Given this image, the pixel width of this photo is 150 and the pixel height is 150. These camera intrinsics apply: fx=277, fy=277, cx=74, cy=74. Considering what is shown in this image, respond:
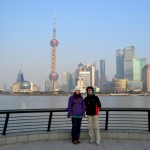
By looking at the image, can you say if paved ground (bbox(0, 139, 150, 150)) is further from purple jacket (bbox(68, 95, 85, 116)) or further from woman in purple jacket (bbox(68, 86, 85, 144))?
purple jacket (bbox(68, 95, 85, 116))

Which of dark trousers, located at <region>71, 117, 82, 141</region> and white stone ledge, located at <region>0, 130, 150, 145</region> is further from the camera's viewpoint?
white stone ledge, located at <region>0, 130, 150, 145</region>

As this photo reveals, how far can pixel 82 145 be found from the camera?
7.34m

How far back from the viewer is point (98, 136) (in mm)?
7477

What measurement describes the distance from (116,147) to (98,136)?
0.61 m

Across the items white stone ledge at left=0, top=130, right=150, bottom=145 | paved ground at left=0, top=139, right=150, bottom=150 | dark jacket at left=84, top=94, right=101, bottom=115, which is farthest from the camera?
white stone ledge at left=0, top=130, right=150, bottom=145

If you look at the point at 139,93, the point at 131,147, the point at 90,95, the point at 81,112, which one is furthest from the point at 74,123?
the point at 139,93

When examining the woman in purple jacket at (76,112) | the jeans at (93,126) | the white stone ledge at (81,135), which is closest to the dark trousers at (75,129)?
the woman in purple jacket at (76,112)

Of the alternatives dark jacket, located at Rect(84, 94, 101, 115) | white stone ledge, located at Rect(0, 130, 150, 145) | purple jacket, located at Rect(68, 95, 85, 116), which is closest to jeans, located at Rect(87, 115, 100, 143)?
dark jacket, located at Rect(84, 94, 101, 115)

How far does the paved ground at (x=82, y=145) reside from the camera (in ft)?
23.0

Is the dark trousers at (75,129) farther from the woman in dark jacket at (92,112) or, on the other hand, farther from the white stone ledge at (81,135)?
the white stone ledge at (81,135)

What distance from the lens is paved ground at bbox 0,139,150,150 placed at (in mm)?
6996

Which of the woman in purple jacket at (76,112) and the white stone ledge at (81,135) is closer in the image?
the woman in purple jacket at (76,112)

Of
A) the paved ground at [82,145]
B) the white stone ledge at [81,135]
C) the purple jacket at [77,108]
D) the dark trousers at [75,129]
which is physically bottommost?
the paved ground at [82,145]

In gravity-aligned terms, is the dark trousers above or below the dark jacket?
below
